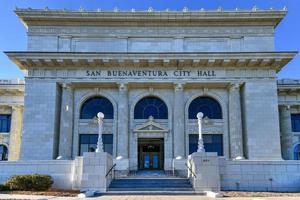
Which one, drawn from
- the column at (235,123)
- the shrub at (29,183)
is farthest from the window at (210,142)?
the shrub at (29,183)

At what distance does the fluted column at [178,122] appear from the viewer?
102 ft

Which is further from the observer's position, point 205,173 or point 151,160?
point 151,160

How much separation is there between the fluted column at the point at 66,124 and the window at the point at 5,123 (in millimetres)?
8641

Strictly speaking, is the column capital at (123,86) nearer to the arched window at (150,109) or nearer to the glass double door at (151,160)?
the arched window at (150,109)

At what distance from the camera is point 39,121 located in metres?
31.1

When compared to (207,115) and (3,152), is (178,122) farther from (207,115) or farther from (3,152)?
(3,152)

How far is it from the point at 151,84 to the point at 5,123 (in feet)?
53.4

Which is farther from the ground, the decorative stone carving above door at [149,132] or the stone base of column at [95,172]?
the decorative stone carving above door at [149,132]

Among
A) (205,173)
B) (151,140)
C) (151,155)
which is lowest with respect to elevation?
(205,173)

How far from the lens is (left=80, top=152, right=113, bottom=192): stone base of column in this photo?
21.4 metres

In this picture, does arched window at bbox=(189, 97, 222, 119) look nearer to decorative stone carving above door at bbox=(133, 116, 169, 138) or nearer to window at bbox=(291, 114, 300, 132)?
decorative stone carving above door at bbox=(133, 116, 169, 138)

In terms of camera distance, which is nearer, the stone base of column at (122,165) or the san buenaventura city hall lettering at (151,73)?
the stone base of column at (122,165)

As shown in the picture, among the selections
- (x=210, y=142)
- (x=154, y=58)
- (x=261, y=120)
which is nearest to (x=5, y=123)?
(x=154, y=58)

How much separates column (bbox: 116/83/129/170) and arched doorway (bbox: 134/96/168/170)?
5.02 feet
